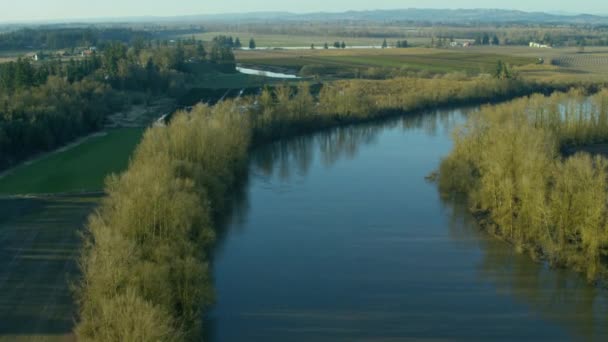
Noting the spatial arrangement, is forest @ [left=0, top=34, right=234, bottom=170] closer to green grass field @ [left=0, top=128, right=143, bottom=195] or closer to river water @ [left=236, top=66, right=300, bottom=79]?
green grass field @ [left=0, top=128, right=143, bottom=195]

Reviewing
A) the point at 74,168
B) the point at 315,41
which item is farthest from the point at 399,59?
the point at 74,168

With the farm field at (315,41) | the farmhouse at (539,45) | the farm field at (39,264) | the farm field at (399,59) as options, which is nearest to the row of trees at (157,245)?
the farm field at (39,264)

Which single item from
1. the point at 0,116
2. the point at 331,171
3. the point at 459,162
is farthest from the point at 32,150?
the point at 459,162

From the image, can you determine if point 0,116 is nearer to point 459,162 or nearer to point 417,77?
point 459,162

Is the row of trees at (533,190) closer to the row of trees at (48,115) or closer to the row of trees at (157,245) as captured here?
the row of trees at (157,245)

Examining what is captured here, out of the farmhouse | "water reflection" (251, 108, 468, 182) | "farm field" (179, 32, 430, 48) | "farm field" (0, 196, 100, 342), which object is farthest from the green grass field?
"farm field" (179, 32, 430, 48)
